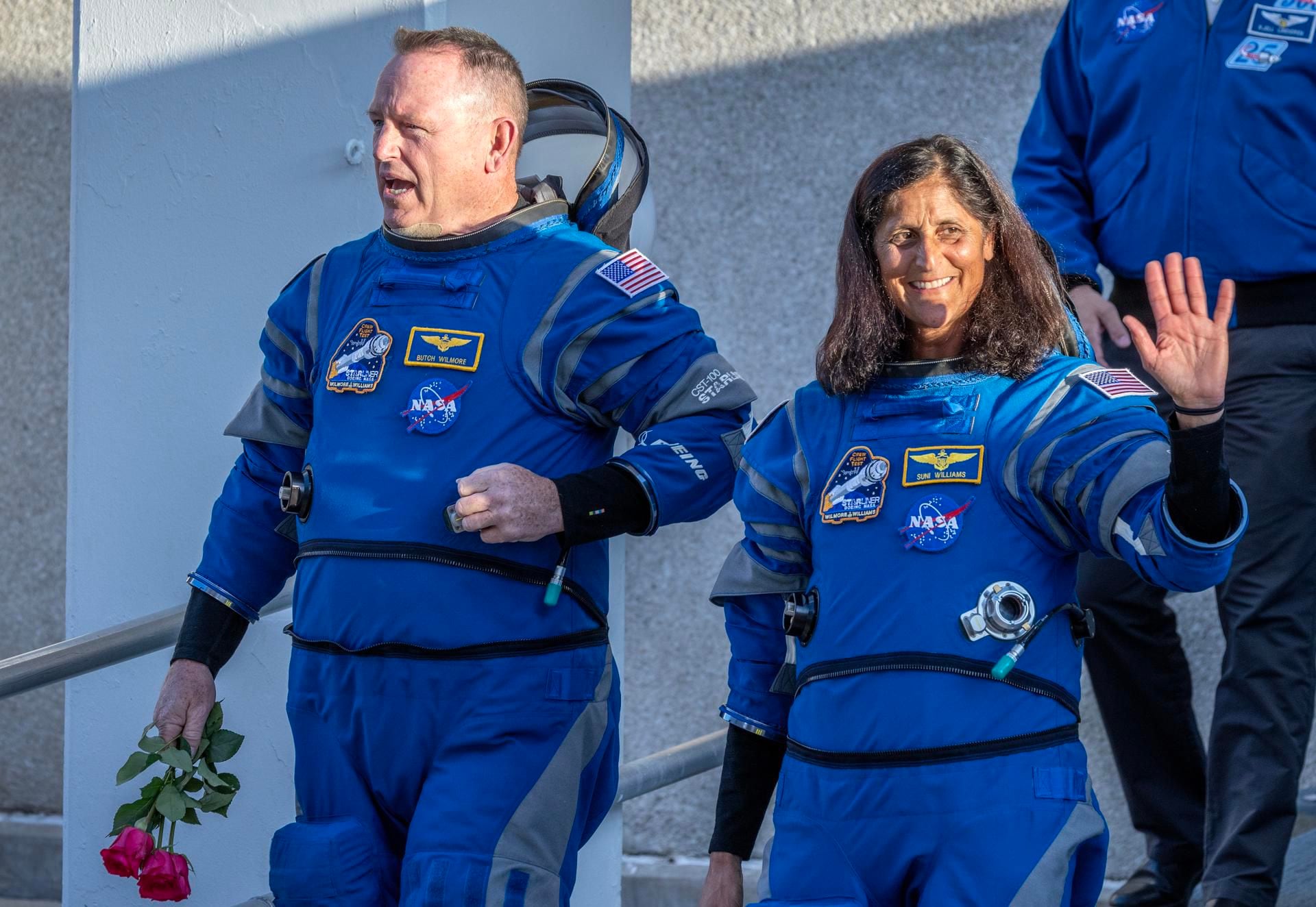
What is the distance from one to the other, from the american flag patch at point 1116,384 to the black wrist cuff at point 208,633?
4.49 ft

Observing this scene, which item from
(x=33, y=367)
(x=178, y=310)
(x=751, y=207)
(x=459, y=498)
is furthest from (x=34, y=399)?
(x=459, y=498)

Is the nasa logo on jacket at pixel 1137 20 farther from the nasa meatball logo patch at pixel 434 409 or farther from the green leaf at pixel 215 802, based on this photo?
the green leaf at pixel 215 802

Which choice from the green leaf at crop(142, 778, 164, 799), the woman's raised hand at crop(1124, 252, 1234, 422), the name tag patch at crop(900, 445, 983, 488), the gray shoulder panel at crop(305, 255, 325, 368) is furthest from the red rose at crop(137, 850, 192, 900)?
the woman's raised hand at crop(1124, 252, 1234, 422)

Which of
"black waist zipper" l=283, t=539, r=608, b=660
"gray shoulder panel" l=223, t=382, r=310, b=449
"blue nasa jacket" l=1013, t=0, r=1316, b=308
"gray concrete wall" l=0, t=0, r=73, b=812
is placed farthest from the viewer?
"gray concrete wall" l=0, t=0, r=73, b=812

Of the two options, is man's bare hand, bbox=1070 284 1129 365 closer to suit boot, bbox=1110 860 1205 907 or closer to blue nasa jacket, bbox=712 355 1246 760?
blue nasa jacket, bbox=712 355 1246 760

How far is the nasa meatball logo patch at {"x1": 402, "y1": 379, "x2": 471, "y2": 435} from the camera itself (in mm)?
2230

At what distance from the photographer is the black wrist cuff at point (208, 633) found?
246 cm

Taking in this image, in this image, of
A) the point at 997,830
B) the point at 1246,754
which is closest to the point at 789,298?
the point at 1246,754

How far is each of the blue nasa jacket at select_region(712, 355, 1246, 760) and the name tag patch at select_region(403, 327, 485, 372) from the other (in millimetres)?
487

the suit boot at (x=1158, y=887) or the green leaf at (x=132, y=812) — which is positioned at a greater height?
the green leaf at (x=132, y=812)

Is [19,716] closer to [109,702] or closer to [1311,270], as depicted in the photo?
[109,702]

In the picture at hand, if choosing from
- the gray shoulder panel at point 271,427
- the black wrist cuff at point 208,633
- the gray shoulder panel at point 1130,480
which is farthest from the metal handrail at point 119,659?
the gray shoulder panel at point 1130,480

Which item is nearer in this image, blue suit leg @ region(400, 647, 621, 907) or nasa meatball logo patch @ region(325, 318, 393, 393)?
blue suit leg @ region(400, 647, 621, 907)

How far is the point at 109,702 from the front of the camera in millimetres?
3131
